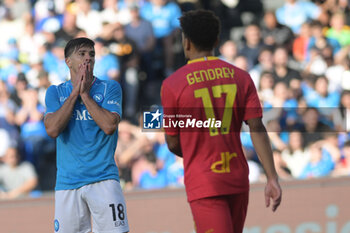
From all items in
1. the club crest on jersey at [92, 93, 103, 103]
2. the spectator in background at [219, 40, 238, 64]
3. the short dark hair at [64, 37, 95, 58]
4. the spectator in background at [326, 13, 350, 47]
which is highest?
the spectator in background at [326, 13, 350, 47]

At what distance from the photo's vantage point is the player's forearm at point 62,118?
4883 mm

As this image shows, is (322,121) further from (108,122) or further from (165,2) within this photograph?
(108,122)

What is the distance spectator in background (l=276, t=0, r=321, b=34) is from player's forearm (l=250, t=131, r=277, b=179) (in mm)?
7853

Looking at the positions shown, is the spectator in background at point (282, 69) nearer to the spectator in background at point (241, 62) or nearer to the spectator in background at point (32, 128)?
the spectator in background at point (241, 62)

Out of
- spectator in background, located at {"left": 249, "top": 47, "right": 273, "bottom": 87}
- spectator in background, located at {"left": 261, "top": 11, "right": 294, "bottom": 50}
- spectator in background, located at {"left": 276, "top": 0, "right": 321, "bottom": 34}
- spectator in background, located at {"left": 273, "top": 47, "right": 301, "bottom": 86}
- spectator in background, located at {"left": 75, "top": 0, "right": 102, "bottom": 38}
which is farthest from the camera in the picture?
spectator in background, located at {"left": 276, "top": 0, "right": 321, "bottom": 34}

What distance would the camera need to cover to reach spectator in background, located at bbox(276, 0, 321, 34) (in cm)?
1183

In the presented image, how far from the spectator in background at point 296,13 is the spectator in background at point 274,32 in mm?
111

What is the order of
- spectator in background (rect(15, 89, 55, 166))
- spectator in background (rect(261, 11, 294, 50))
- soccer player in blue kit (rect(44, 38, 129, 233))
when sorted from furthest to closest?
spectator in background (rect(261, 11, 294, 50)) < spectator in background (rect(15, 89, 55, 166)) < soccer player in blue kit (rect(44, 38, 129, 233))

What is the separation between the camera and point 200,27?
410cm

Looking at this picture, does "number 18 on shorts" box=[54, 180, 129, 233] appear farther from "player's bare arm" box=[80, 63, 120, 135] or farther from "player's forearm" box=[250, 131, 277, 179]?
"player's forearm" box=[250, 131, 277, 179]

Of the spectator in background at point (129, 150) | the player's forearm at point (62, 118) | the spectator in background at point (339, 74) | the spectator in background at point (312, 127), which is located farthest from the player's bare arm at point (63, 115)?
the spectator in background at point (339, 74)

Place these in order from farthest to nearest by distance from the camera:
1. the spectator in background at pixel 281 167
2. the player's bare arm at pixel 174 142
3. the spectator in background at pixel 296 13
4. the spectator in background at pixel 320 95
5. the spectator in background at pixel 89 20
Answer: the spectator in background at pixel 296 13 < the spectator in background at pixel 89 20 < the spectator in background at pixel 320 95 < the spectator in background at pixel 281 167 < the player's bare arm at pixel 174 142

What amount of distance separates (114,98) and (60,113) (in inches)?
17.4

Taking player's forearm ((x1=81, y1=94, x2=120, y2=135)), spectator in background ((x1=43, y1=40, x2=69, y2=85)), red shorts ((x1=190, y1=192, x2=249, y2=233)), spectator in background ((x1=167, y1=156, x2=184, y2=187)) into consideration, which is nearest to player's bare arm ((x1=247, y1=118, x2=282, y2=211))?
red shorts ((x1=190, y1=192, x2=249, y2=233))
